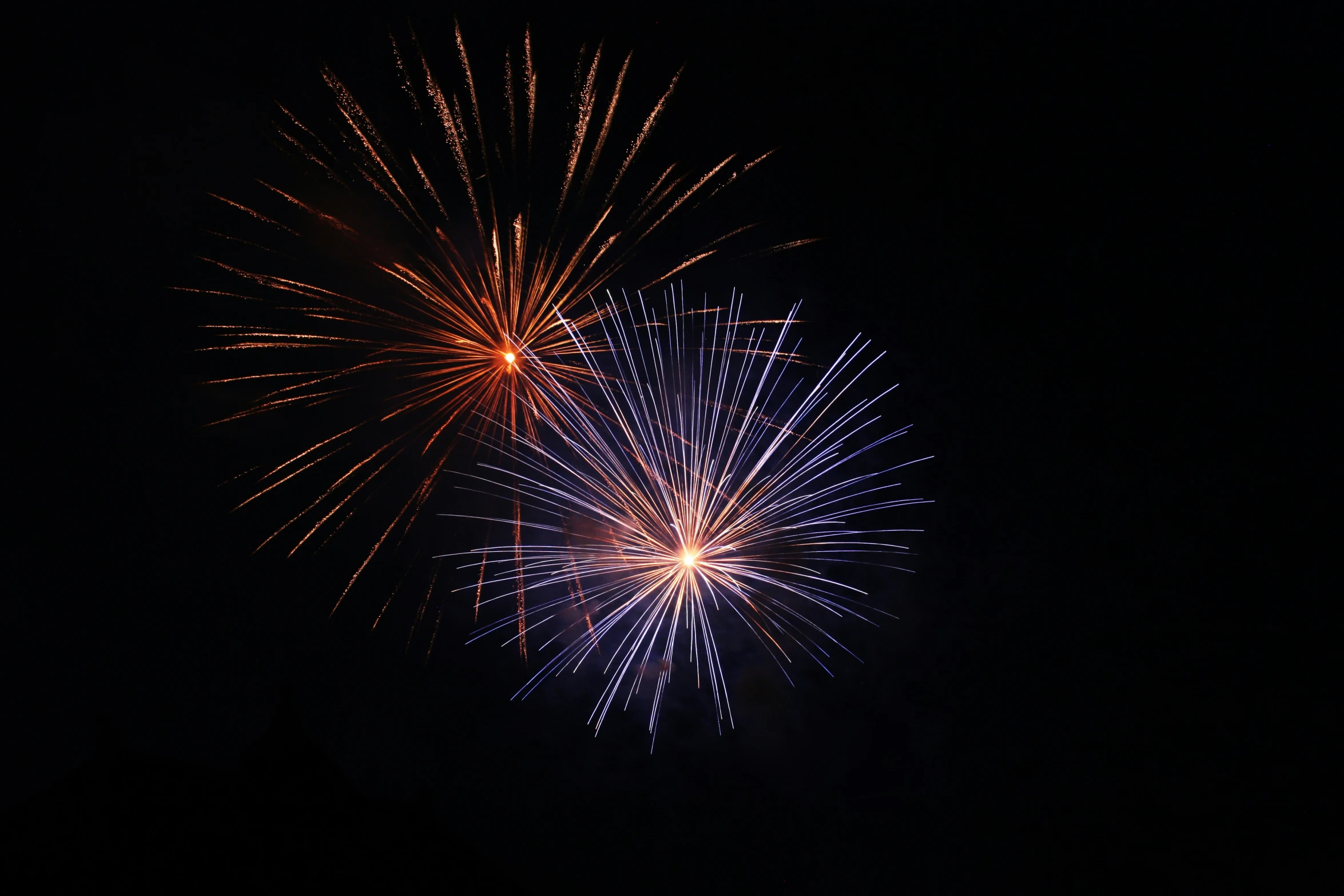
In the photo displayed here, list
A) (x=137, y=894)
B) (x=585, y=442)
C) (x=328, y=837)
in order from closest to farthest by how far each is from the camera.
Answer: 1. (x=137, y=894)
2. (x=328, y=837)
3. (x=585, y=442)

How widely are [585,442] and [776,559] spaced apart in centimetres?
468

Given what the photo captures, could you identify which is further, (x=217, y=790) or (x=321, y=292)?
(x=321, y=292)

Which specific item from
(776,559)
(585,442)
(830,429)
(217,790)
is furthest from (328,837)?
(830,429)

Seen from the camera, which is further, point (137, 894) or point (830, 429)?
point (830, 429)

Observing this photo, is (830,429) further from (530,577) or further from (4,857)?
(4,857)

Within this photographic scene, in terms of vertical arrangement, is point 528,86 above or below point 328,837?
above

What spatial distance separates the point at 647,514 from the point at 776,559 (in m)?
3.06

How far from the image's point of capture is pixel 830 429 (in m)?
16.3

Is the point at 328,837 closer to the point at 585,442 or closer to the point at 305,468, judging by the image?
the point at 305,468

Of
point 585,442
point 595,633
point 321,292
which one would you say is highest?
point 321,292

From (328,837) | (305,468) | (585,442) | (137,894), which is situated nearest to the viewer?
(137,894)

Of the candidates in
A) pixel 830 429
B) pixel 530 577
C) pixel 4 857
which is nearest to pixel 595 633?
pixel 530 577

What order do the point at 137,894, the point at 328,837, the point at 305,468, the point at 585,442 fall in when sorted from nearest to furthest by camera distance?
the point at 137,894 < the point at 328,837 < the point at 585,442 < the point at 305,468

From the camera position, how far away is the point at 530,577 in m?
16.9
